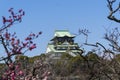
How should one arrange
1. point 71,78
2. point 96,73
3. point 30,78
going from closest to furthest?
point 30,78 → point 96,73 → point 71,78

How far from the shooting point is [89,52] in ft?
58.4

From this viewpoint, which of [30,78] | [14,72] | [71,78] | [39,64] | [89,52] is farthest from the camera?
[71,78]

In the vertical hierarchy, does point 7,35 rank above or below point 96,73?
above

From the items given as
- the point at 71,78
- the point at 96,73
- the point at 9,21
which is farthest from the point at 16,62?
the point at 71,78

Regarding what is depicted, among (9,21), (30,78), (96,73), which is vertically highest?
(9,21)

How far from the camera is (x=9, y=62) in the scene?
785 centimetres

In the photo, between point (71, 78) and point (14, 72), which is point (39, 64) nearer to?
point (14, 72)

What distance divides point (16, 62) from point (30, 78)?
1.61 feet

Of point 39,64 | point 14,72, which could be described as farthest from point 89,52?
point 14,72

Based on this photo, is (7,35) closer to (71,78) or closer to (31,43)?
(31,43)

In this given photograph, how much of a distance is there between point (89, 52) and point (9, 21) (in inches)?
404

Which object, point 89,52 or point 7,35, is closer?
point 7,35

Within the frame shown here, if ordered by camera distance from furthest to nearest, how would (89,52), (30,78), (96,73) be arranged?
(89,52)
(96,73)
(30,78)

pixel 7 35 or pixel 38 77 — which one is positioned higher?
pixel 7 35
